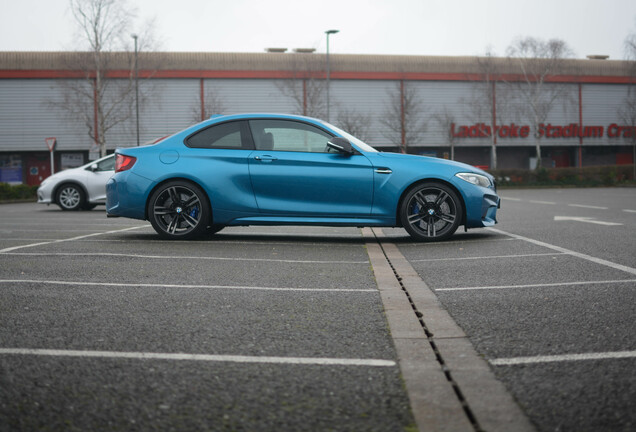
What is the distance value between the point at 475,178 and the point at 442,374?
613cm

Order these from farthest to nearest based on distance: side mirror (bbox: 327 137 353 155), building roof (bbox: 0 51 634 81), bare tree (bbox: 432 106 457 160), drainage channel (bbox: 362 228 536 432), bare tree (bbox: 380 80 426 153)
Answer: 1. bare tree (bbox: 432 106 457 160)
2. bare tree (bbox: 380 80 426 153)
3. building roof (bbox: 0 51 634 81)
4. side mirror (bbox: 327 137 353 155)
5. drainage channel (bbox: 362 228 536 432)

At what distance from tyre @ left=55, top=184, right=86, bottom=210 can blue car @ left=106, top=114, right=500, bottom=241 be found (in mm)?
9851

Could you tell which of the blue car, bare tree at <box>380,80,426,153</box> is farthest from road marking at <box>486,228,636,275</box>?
bare tree at <box>380,80,426,153</box>

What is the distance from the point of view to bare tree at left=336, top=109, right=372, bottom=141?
49603mm

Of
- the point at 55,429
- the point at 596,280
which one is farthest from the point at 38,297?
the point at 596,280

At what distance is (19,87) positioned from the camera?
4869 cm

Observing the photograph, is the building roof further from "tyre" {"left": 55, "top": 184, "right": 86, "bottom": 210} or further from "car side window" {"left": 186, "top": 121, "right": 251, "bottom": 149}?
"car side window" {"left": 186, "top": 121, "right": 251, "bottom": 149}

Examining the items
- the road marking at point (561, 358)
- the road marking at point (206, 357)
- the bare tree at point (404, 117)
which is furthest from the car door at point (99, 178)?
the bare tree at point (404, 117)

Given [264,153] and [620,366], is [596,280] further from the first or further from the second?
[264,153]

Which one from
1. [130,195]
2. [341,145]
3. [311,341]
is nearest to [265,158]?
[341,145]

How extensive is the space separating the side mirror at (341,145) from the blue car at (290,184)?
1 cm

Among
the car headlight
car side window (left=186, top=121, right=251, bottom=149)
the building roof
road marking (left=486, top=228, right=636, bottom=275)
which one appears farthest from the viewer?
the building roof

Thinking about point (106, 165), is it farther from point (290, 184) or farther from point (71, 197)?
point (290, 184)

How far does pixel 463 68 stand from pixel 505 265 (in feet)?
160
